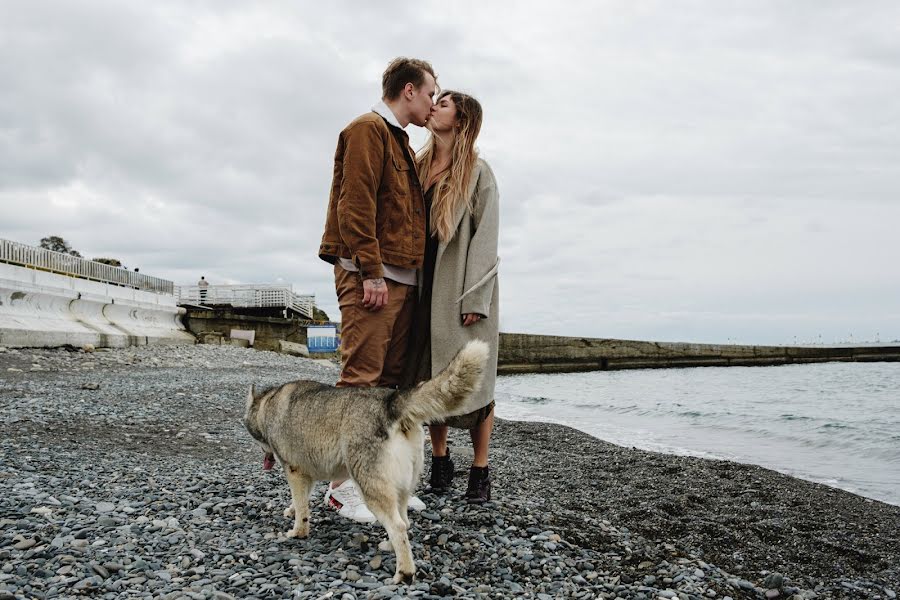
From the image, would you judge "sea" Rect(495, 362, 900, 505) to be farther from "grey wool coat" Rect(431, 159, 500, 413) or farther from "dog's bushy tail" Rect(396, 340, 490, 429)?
"dog's bushy tail" Rect(396, 340, 490, 429)

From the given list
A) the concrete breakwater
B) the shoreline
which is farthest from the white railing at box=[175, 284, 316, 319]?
the shoreline

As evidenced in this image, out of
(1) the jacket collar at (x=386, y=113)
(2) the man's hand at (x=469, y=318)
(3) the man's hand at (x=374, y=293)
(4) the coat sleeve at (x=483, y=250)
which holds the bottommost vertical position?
(2) the man's hand at (x=469, y=318)

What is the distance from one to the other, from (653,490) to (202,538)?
4804 mm

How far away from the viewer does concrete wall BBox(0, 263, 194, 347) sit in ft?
61.8

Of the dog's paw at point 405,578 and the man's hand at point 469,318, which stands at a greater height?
the man's hand at point 469,318

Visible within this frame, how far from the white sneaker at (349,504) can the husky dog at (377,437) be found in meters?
0.33

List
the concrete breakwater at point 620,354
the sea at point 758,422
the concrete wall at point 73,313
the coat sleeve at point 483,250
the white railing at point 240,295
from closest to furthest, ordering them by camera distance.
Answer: the coat sleeve at point 483,250, the sea at point 758,422, the concrete wall at point 73,313, the white railing at point 240,295, the concrete breakwater at point 620,354

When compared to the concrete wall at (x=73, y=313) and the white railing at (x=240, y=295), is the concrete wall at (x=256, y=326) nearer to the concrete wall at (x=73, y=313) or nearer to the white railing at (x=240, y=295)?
the concrete wall at (x=73, y=313)

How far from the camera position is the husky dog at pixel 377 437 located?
122 inches

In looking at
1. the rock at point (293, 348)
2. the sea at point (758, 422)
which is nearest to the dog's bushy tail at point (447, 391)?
the sea at point (758, 422)

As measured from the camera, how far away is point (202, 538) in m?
3.63

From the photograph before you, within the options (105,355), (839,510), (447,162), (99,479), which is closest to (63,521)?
(99,479)

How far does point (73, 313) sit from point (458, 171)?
2366 centimetres

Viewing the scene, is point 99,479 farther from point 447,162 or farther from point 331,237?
point 447,162
